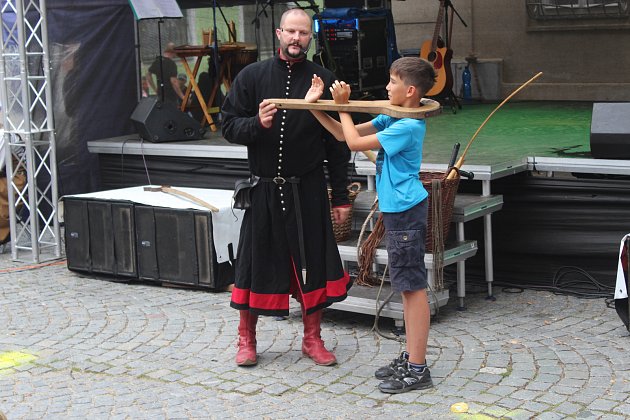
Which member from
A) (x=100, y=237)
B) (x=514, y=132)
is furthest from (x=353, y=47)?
(x=100, y=237)

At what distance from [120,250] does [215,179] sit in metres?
1.42

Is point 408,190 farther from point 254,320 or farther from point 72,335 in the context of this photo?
point 72,335

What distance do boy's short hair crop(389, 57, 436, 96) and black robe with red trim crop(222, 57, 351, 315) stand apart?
2.14 ft

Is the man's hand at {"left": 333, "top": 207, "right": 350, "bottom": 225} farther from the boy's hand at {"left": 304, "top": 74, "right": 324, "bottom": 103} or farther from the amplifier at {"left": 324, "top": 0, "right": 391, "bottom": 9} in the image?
the amplifier at {"left": 324, "top": 0, "right": 391, "bottom": 9}

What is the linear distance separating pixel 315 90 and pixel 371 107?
31 cm

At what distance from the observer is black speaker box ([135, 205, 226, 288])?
7.27 meters

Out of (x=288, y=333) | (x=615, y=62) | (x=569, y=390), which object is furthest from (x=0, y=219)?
(x=615, y=62)

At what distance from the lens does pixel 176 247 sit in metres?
7.41

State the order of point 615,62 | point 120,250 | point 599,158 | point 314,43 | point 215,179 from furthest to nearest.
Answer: point 615,62 < point 314,43 < point 215,179 < point 120,250 < point 599,158

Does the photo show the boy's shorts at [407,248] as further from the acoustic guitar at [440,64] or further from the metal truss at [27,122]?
the acoustic guitar at [440,64]

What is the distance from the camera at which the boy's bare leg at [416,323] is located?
16.5 ft

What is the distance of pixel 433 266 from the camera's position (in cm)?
618

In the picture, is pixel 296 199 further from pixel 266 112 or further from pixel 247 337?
pixel 247 337

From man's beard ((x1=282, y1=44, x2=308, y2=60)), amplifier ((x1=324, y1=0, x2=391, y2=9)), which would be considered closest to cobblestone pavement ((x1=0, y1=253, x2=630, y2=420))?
man's beard ((x1=282, y1=44, x2=308, y2=60))
